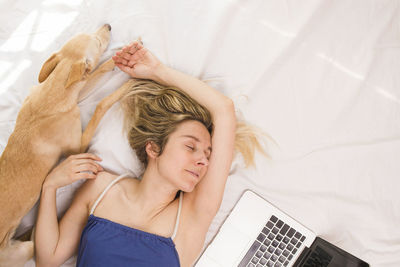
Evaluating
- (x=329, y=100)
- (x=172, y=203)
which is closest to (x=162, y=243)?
(x=172, y=203)

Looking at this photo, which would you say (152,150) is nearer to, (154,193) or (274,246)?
(154,193)

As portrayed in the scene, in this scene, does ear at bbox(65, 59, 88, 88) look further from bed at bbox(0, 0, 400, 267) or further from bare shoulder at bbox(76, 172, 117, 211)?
bare shoulder at bbox(76, 172, 117, 211)

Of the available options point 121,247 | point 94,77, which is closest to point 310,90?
point 94,77

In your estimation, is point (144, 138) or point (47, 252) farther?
point (144, 138)

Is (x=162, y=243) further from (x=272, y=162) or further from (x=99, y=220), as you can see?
(x=272, y=162)

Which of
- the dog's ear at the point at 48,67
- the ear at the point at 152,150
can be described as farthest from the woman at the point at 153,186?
the dog's ear at the point at 48,67

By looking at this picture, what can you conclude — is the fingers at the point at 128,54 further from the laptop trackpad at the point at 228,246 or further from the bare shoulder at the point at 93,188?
the laptop trackpad at the point at 228,246

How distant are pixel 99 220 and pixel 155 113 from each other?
556 mm

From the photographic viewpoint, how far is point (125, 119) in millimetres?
1729

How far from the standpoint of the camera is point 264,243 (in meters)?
1.72

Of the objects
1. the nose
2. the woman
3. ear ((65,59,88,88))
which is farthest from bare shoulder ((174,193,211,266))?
ear ((65,59,88,88))

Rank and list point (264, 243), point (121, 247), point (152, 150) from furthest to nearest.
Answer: point (264, 243)
point (152, 150)
point (121, 247)

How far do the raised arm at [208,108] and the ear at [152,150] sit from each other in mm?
249

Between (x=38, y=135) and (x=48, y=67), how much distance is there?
31 centimetres
